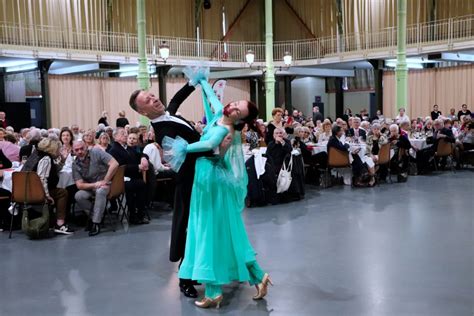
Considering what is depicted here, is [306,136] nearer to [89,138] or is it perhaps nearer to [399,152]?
[399,152]

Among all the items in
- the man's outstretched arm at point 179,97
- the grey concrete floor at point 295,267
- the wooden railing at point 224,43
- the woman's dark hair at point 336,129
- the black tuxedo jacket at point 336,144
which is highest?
the wooden railing at point 224,43

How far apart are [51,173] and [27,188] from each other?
1.02 ft

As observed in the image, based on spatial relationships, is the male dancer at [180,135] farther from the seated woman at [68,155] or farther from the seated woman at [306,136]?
the seated woman at [306,136]

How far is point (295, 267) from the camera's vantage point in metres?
4.35

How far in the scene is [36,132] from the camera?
6434 mm

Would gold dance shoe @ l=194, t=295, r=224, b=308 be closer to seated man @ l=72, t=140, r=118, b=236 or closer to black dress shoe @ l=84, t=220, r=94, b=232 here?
seated man @ l=72, t=140, r=118, b=236

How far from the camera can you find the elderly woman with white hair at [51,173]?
18.2 ft

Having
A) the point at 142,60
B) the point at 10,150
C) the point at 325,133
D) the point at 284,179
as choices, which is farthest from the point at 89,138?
the point at 142,60

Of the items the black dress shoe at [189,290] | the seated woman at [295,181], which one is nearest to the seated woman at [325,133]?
the seated woman at [295,181]

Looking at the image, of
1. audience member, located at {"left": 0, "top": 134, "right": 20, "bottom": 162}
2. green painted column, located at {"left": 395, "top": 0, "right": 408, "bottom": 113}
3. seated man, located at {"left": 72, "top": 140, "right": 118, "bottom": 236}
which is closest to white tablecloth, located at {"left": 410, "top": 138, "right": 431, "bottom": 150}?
green painted column, located at {"left": 395, "top": 0, "right": 408, "bottom": 113}

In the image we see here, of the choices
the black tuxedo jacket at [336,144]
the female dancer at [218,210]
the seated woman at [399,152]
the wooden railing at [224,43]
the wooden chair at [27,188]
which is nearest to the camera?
the female dancer at [218,210]

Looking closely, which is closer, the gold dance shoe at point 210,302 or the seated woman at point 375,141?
the gold dance shoe at point 210,302

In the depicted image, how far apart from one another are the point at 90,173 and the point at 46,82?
1044cm

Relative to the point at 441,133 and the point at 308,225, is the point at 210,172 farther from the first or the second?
the point at 441,133
